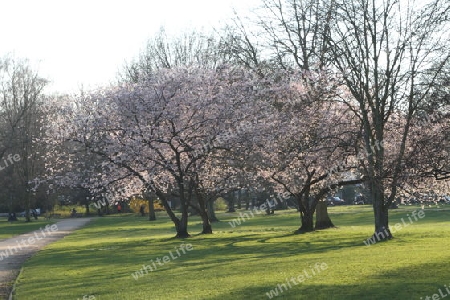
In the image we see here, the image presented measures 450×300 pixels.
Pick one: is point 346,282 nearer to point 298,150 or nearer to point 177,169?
point 298,150

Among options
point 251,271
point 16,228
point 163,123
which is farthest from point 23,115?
point 251,271

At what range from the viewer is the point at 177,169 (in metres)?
33.5

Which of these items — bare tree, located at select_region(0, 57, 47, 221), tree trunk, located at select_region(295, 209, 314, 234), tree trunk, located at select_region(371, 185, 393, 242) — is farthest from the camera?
bare tree, located at select_region(0, 57, 47, 221)

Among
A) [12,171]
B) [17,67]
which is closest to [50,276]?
[17,67]

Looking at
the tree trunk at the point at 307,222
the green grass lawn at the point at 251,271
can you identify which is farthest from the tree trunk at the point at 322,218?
the green grass lawn at the point at 251,271

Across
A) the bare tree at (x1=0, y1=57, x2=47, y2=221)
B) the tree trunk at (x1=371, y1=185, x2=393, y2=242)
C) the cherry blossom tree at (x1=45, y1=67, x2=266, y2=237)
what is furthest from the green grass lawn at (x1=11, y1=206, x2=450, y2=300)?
the bare tree at (x1=0, y1=57, x2=47, y2=221)

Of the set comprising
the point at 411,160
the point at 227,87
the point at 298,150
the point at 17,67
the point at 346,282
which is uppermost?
the point at 17,67

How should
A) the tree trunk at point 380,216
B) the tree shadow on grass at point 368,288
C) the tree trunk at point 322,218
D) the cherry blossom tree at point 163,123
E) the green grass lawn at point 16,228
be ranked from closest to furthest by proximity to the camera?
the tree shadow on grass at point 368,288 → the tree trunk at point 380,216 → the cherry blossom tree at point 163,123 → the tree trunk at point 322,218 → the green grass lawn at point 16,228

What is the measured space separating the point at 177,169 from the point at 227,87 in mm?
5095

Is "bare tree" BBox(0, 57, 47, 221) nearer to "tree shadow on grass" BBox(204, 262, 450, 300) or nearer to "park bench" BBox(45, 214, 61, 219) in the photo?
"park bench" BBox(45, 214, 61, 219)

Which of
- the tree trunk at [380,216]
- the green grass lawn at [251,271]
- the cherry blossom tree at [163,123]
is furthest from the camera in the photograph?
the cherry blossom tree at [163,123]

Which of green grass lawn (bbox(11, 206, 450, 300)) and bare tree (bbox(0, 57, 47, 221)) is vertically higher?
bare tree (bbox(0, 57, 47, 221))

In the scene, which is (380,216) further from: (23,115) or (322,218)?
(23,115)

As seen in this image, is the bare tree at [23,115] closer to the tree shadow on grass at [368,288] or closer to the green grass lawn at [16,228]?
the green grass lawn at [16,228]
